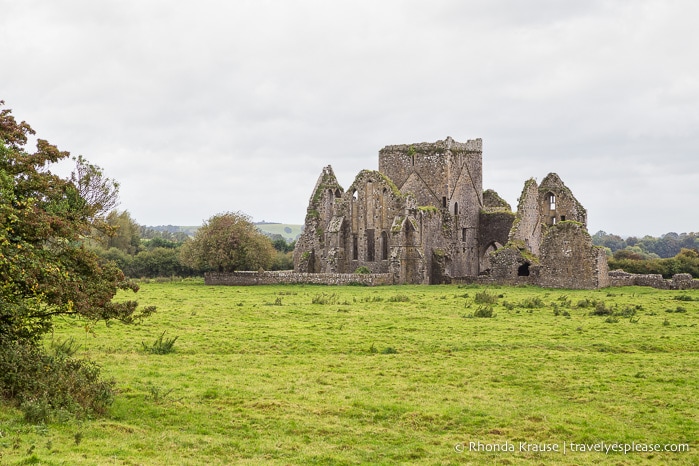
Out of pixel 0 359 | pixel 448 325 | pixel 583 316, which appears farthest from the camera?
pixel 583 316

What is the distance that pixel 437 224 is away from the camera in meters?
58.2

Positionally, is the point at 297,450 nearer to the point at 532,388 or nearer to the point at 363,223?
the point at 532,388

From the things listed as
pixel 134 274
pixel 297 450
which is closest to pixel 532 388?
pixel 297 450

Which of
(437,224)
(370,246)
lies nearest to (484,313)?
(437,224)

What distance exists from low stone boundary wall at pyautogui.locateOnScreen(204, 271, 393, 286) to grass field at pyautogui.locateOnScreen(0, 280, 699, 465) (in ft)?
69.1

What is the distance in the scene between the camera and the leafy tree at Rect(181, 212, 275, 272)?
188 feet

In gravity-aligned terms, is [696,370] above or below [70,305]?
below

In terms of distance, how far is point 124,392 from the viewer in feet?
53.0

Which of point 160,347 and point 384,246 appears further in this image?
point 384,246

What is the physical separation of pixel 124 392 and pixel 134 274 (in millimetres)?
57695

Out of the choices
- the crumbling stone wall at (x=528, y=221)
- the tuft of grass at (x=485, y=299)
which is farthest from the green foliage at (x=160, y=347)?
the crumbling stone wall at (x=528, y=221)

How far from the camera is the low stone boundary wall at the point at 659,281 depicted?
153 feet

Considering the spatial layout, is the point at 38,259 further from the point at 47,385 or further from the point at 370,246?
the point at 370,246

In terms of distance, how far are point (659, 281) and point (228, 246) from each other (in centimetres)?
3138
